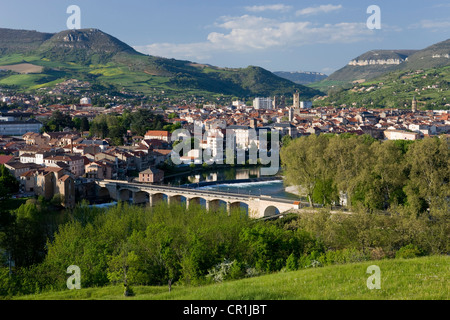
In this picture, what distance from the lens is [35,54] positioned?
437 ft

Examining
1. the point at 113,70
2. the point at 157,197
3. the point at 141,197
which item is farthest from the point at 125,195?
the point at 113,70

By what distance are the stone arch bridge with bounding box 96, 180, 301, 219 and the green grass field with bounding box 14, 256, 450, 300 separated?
15.8 meters

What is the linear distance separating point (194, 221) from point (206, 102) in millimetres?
89318

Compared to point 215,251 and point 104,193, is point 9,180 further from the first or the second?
point 215,251

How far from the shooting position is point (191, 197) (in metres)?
29.2

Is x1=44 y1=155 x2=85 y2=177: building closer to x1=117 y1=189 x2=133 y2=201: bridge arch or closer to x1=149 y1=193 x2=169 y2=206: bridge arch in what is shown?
x1=117 y1=189 x2=133 y2=201: bridge arch

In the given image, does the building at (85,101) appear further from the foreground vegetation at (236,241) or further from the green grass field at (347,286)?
the green grass field at (347,286)

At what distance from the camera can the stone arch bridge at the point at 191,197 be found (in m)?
25.7

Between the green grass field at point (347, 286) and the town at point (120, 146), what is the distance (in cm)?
2200

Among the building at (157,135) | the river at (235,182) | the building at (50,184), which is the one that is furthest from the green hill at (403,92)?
the building at (50,184)

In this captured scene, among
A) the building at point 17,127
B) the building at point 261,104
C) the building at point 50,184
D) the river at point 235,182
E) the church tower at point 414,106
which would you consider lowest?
the river at point 235,182

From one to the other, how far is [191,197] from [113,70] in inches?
3985
